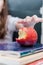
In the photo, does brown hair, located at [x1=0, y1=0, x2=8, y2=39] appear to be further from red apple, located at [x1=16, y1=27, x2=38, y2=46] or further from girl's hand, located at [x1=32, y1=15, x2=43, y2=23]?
red apple, located at [x1=16, y1=27, x2=38, y2=46]

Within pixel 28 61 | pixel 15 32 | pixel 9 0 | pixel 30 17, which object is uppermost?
pixel 9 0

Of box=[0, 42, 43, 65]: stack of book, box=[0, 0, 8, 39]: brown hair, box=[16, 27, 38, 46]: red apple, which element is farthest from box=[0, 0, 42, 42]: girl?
box=[0, 42, 43, 65]: stack of book

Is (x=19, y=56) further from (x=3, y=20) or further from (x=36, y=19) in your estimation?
(x=3, y=20)

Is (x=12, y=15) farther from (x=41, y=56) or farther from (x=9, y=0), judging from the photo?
(x=41, y=56)

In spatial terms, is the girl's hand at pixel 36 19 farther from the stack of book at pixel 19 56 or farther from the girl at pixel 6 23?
the stack of book at pixel 19 56

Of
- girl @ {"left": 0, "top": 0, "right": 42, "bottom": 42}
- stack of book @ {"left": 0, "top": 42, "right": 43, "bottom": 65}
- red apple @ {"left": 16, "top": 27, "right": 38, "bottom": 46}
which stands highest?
girl @ {"left": 0, "top": 0, "right": 42, "bottom": 42}

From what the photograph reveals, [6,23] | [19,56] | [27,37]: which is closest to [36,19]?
[6,23]

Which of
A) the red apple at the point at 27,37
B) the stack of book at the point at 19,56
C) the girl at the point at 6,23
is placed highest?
the girl at the point at 6,23

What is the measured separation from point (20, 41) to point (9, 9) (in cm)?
63

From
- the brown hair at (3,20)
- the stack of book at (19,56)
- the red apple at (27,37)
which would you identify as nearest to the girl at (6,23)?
the brown hair at (3,20)

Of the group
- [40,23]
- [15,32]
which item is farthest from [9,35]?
[40,23]

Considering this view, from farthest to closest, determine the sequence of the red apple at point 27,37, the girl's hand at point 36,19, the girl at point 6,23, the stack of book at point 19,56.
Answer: the girl at point 6,23
the girl's hand at point 36,19
the red apple at point 27,37
the stack of book at point 19,56

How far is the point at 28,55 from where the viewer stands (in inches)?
24.4

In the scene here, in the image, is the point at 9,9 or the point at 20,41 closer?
the point at 20,41
